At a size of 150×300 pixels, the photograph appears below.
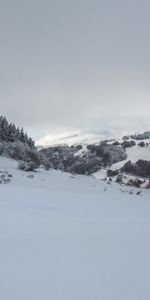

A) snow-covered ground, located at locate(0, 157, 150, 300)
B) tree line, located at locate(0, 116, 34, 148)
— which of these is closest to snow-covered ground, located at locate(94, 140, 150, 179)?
tree line, located at locate(0, 116, 34, 148)

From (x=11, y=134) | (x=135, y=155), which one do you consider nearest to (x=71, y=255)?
(x=11, y=134)

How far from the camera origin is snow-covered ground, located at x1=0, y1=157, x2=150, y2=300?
2.84 metres

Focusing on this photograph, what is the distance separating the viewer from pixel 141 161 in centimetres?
3541

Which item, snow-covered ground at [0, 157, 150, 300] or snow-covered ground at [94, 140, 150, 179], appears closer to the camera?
snow-covered ground at [0, 157, 150, 300]

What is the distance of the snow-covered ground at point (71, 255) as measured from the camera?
284cm

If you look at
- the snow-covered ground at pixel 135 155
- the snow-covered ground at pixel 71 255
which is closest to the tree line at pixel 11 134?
the snow-covered ground at pixel 135 155

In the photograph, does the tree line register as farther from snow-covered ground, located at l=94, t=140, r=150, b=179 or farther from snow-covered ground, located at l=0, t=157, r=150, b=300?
snow-covered ground, located at l=0, t=157, r=150, b=300

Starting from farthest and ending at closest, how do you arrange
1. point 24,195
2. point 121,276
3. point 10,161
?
point 10,161
point 24,195
point 121,276

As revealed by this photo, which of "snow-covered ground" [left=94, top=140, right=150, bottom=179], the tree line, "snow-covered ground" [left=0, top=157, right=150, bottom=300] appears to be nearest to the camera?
"snow-covered ground" [left=0, top=157, right=150, bottom=300]

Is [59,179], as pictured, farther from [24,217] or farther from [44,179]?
[24,217]

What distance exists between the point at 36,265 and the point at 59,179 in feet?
34.9

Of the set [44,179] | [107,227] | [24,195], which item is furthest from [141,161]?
[107,227]

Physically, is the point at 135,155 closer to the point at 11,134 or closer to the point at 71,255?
the point at 11,134

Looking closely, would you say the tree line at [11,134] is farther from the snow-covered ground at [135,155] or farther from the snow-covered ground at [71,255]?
the snow-covered ground at [71,255]
